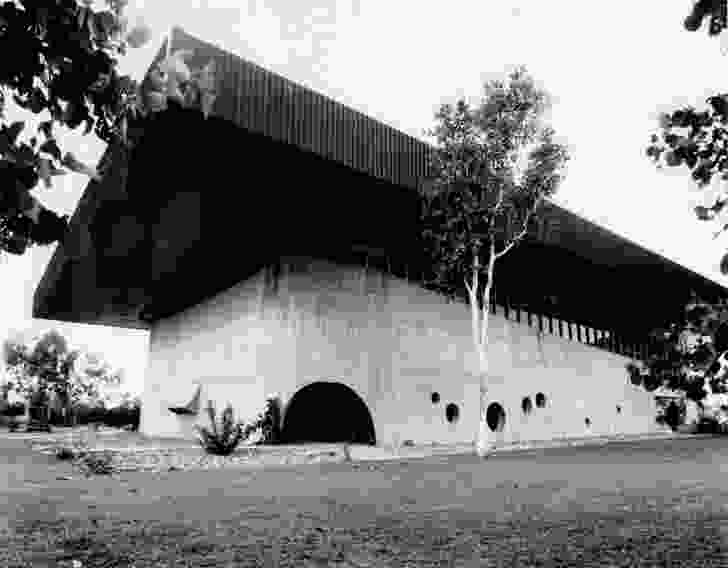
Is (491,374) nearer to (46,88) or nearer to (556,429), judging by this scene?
(556,429)

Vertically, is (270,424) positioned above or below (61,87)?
below

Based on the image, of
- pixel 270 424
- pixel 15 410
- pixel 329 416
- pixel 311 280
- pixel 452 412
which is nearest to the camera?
pixel 270 424

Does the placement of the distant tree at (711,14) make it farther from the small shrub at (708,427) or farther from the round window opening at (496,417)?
the small shrub at (708,427)

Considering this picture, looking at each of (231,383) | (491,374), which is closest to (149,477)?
(231,383)

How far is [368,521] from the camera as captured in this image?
17.2 feet

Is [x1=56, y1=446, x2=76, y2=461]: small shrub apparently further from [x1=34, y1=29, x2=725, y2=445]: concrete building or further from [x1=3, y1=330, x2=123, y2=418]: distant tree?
[x1=3, y1=330, x2=123, y2=418]: distant tree

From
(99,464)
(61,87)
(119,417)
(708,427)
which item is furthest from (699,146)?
(119,417)

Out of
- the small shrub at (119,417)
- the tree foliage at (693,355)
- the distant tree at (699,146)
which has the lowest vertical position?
the small shrub at (119,417)

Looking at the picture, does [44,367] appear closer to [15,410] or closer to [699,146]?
[15,410]

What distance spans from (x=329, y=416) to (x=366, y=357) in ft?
9.81

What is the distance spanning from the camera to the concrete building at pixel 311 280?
51.2 feet

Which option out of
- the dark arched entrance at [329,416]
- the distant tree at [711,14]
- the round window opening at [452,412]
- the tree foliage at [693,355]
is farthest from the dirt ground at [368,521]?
the round window opening at [452,412]

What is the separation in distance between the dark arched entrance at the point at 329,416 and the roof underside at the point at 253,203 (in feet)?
15.9

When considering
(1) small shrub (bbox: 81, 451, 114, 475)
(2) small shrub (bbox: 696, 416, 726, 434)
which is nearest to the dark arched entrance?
(1) small shrub (bbox: 81, 451, 114, 475)
